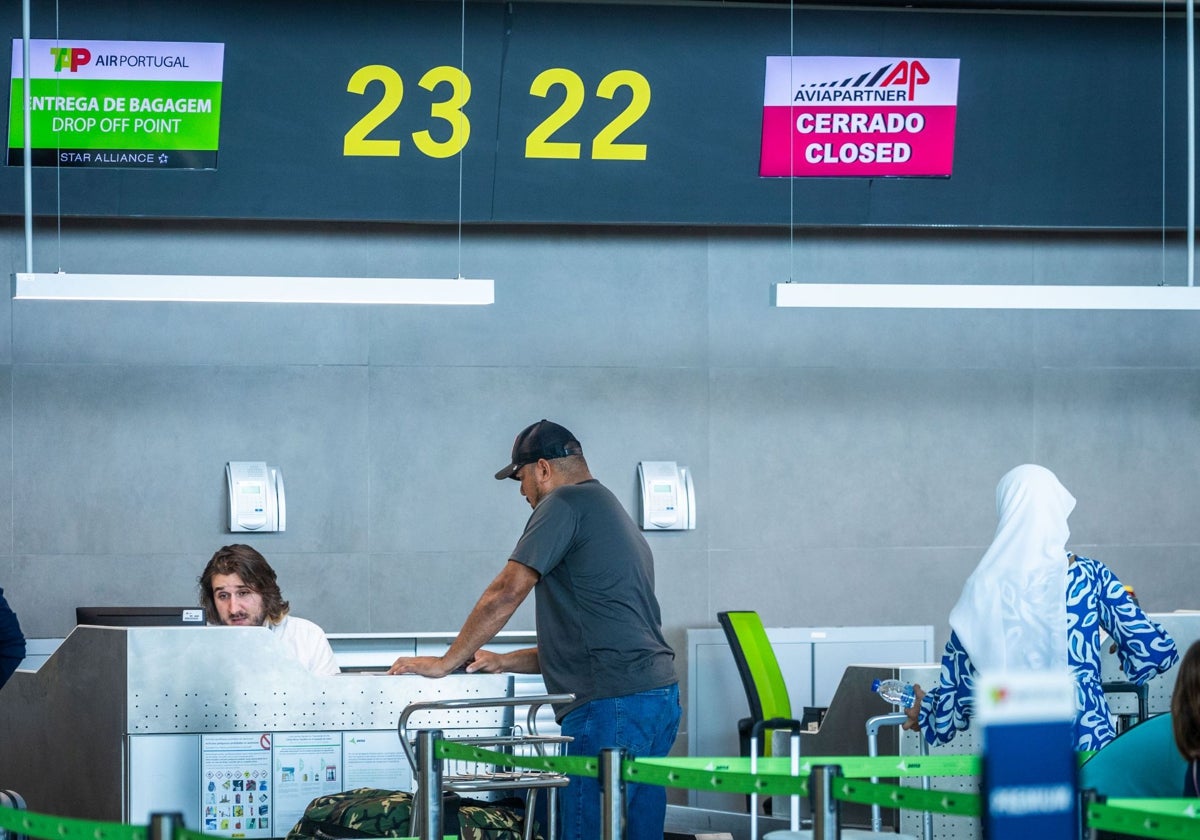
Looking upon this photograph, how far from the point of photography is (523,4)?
6.60 m

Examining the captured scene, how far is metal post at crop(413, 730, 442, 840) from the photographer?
9.69 ft

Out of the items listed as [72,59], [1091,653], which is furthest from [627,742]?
[72,59]

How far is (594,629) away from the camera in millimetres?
3938

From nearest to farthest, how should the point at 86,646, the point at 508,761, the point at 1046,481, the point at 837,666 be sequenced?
1. the point at 508,761
2. the point at 1046,481
3. the point at 86,646
4. the point at 837,666

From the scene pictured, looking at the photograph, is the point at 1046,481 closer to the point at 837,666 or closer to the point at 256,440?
the point at 837,666

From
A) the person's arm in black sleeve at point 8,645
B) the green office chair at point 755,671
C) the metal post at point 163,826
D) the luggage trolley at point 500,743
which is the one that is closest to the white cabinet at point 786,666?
the green office chair at point 755,671

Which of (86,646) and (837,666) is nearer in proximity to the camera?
(86,646)

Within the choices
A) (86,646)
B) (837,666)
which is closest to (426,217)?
(837,666)

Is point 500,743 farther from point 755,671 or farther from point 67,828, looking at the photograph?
point 755,671

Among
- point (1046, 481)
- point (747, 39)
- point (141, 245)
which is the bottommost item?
point (1046, 481)

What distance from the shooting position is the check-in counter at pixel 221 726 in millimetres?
3881

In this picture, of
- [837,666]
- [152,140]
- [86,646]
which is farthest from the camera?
[837,666]

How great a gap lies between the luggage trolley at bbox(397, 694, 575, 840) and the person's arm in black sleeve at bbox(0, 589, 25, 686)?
1.34 metres

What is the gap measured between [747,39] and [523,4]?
38.8 inches
